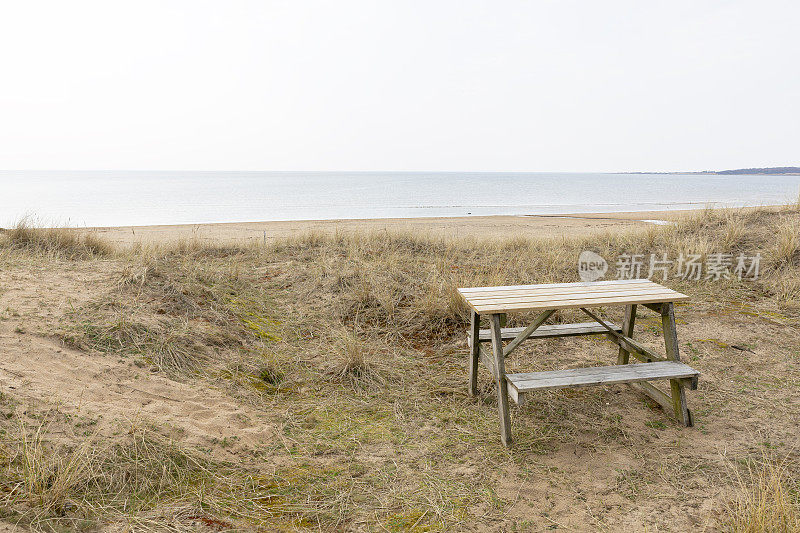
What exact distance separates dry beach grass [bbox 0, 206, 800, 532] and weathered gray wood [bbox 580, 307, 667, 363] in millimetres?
366

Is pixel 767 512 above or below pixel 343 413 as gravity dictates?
above

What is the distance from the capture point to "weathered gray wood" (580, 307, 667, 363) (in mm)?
3838

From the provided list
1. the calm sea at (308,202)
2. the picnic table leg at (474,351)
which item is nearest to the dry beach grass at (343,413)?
the picnic table leg at (474,351)

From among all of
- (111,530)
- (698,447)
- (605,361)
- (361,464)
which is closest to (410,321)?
(605,361)

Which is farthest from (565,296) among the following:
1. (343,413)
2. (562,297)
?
(343,413)

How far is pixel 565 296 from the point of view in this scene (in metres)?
3.50

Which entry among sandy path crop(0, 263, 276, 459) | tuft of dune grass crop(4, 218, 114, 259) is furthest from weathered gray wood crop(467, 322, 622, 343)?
tuft of dune grass crop(4, 218, 114, 259)

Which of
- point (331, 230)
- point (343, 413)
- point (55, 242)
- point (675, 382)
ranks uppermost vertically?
point (55, 242)

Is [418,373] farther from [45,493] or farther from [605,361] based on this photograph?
[45,493]

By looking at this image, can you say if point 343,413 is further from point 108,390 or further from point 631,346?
point 631,346

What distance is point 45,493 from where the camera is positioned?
219cm

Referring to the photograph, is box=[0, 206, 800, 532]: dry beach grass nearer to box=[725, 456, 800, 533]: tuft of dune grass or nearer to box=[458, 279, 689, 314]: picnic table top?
box=[725, 456, 800, 533]: tuft of dune grass

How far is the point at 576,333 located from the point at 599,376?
0.84 m

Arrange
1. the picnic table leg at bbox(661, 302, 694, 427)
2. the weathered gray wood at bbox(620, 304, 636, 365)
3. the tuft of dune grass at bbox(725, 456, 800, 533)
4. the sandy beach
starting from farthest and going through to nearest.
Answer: the sandy beach
the weathered gray wood at bbox(620, 304, 636, 365)
the picnic table leg at bbox(661, 302, 694, 427)
the tuft of dune grass at bbox(725, 456, 800, 533)
